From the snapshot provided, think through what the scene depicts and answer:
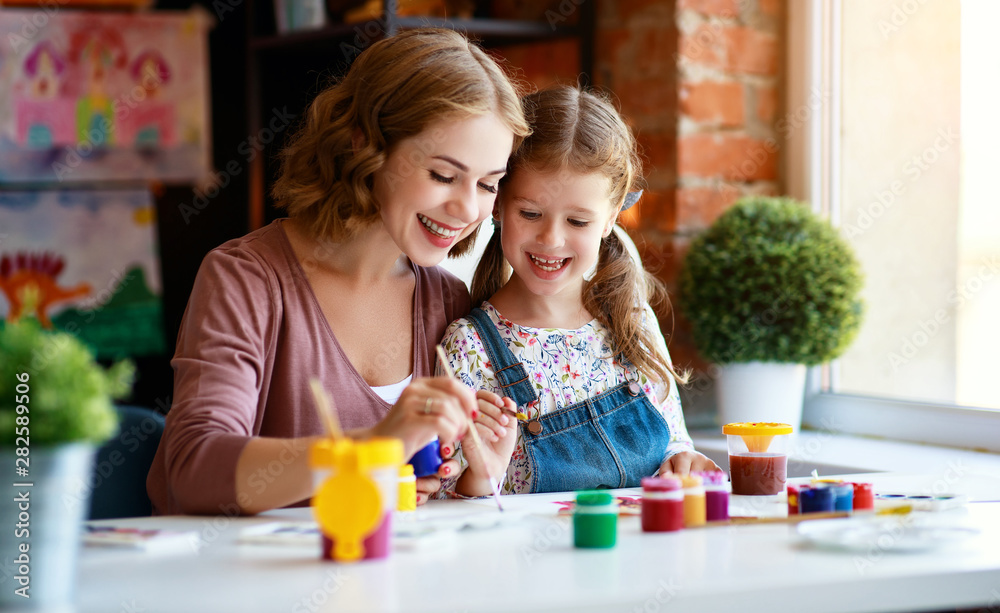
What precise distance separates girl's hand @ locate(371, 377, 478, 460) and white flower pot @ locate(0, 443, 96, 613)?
14.0 inches

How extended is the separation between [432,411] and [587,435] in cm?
56

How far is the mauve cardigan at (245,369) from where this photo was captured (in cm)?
119

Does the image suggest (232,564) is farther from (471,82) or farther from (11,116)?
(11,116)

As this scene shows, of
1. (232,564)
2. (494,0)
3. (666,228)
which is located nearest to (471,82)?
(232,564)

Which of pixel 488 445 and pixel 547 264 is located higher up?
pixel 547 264

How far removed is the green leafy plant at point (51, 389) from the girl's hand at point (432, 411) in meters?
0.35

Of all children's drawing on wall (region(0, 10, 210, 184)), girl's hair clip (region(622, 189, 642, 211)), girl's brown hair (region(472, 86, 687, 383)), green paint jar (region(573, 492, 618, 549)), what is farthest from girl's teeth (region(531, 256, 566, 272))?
children's drawing on wall (region(0, 10, 210, 184))

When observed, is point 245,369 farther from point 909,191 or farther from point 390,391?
point 909,191

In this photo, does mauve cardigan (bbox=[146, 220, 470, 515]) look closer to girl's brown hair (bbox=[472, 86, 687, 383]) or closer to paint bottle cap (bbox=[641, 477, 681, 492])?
girl's brown hair (bbox=[472, 86, 687, 383])

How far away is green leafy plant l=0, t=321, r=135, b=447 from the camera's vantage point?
0.77 meters

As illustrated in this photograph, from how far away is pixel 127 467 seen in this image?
1.63 meters

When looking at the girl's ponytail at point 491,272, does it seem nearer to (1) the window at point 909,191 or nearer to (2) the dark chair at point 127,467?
(2) the dark chair at point 127,467

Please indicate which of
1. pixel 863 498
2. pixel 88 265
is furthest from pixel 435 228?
pixel 88 265

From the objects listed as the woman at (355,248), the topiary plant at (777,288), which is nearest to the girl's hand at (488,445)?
the woman at (355,248)
